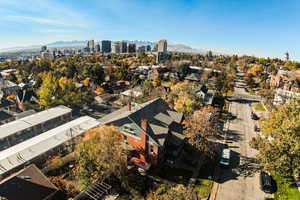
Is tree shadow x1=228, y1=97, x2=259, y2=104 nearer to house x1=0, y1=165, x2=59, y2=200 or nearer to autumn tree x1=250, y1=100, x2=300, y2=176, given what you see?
autumn tree x1=250, y1=100, x2=300, y2=176

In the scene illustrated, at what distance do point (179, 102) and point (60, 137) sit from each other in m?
26.0

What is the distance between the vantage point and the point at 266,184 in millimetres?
20969

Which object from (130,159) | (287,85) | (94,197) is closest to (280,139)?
(130,159)

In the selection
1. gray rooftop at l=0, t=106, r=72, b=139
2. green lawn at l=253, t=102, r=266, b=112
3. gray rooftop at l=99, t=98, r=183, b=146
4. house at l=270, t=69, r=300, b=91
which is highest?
house at l=270, t=69, r=300, b=91

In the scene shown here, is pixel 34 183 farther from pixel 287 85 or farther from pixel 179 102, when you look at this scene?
pixel 287 85

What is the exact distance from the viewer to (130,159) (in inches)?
1025

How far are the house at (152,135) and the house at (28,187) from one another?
38.5 ft

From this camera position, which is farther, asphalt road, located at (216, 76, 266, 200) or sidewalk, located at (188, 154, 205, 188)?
sidewalk, located at (188, 154, 205, 188)

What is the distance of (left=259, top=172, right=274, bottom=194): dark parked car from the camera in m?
21.0

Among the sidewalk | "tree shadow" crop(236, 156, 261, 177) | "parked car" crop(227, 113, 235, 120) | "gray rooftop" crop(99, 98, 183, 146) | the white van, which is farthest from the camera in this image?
"parked car" crop(227, 113, 235, 120)

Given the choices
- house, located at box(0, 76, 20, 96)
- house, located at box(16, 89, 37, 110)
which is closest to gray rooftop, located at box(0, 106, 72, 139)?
A: house, located at box(16, 89, 37, 110)

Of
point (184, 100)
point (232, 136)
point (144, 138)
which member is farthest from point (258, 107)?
point (144, 138)

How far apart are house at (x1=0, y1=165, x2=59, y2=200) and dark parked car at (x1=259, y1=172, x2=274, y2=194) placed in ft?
83.8

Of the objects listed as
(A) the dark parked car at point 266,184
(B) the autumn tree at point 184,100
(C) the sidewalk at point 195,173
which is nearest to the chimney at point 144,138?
(C) the sidewalk at point 195,173
